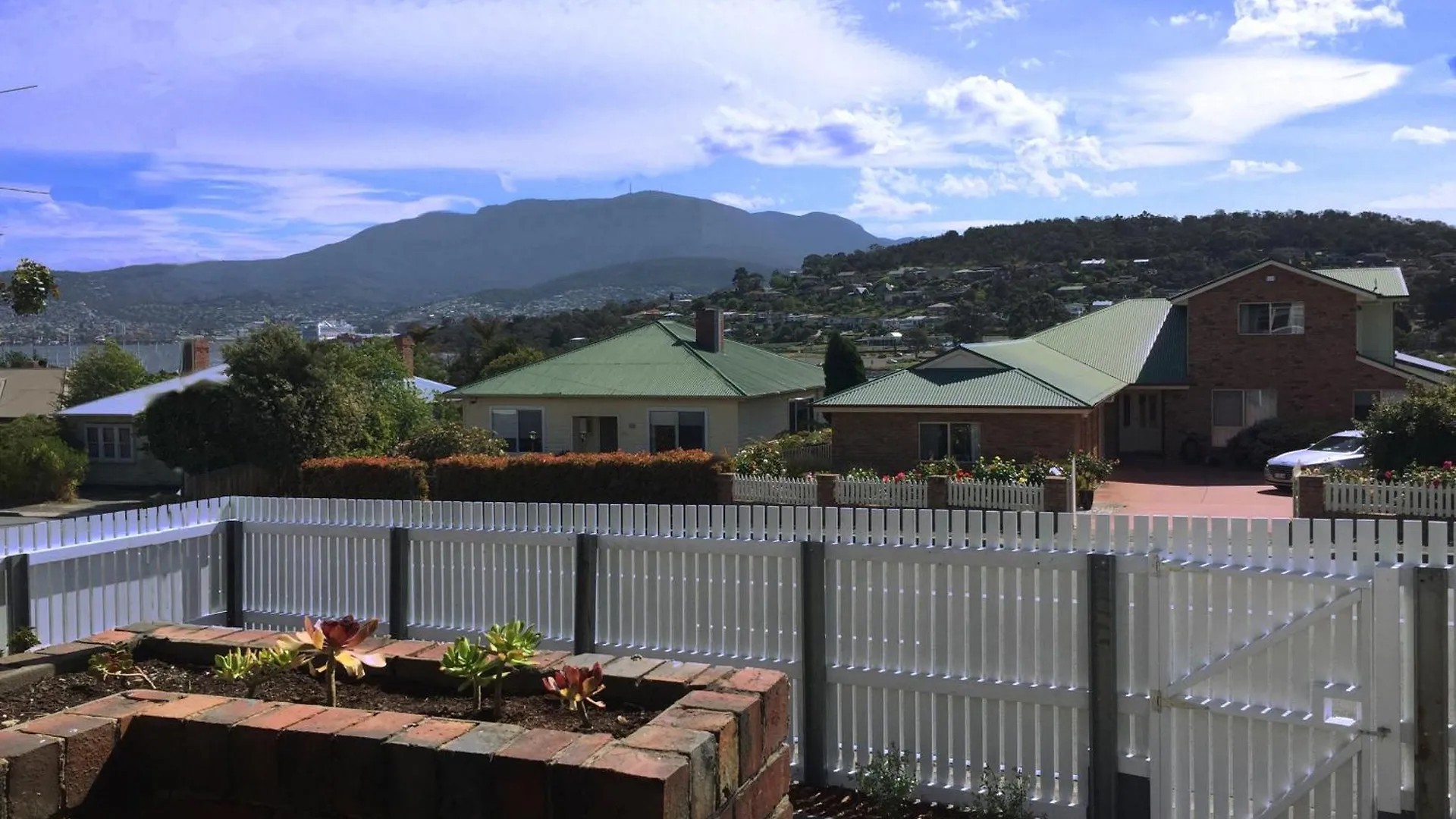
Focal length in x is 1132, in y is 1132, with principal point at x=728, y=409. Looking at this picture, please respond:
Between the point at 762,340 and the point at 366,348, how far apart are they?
47.9 metres

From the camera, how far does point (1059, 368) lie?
3241 cm

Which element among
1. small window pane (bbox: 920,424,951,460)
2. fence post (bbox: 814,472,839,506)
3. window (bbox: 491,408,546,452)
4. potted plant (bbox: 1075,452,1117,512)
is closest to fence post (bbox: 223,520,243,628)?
fence post (bbox: 814,472,839,506)

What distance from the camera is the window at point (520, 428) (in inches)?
1341

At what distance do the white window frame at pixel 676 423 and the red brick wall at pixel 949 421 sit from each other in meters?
4.51

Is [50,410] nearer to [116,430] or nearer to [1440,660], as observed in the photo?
[116,430]

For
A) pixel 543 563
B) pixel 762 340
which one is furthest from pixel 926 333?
pixel 543 563

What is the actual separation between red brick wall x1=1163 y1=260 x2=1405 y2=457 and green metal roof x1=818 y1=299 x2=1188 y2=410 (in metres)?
0.86

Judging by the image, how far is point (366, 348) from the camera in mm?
36594

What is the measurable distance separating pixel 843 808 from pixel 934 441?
22.4 meters

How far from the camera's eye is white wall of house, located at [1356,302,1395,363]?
3416 centimetres

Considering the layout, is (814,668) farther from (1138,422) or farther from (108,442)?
(108,442)

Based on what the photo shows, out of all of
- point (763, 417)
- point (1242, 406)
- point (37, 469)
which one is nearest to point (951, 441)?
point (763, 417)

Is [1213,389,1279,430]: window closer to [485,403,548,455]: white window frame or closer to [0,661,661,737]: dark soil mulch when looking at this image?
[485,403,548,455]: white window frame

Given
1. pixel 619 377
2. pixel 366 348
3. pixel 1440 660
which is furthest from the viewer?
pixel 366 348
